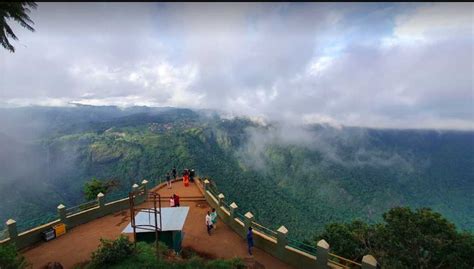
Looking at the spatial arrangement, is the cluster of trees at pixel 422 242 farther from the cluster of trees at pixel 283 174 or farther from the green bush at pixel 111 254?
the cluster of trees at pixel 283 174

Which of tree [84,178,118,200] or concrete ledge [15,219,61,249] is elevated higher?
tree [84,178,118,200]

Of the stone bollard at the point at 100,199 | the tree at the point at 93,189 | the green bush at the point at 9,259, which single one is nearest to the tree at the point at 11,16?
the green bush at the point at 9,259

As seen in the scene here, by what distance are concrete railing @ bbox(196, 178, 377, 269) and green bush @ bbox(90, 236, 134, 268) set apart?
5971 millimetres

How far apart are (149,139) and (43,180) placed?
5260 centimetres

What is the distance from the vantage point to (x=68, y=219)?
16000 mm

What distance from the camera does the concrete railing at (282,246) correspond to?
10883mm

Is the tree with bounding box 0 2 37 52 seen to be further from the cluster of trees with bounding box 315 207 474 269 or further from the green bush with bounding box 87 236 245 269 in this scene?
the cluster of trees with bounding box 315 207 474 269

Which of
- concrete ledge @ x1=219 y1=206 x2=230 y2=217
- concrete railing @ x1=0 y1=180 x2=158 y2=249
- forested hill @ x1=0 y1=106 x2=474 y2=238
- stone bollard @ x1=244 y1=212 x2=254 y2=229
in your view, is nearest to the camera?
concrete railing @ x1=0 y1=180 x2=158 y2=249

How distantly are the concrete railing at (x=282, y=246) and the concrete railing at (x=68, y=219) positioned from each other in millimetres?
5357

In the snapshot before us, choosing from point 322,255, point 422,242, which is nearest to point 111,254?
point 322,255

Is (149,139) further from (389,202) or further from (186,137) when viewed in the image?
(389,202)

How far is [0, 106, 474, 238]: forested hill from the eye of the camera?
78.9 metres

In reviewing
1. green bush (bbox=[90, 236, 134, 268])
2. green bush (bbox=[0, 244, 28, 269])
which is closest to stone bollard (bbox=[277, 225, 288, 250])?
green bush (bbox=[90, 236, 134, 268])

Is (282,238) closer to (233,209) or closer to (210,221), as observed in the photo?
(233,209)
